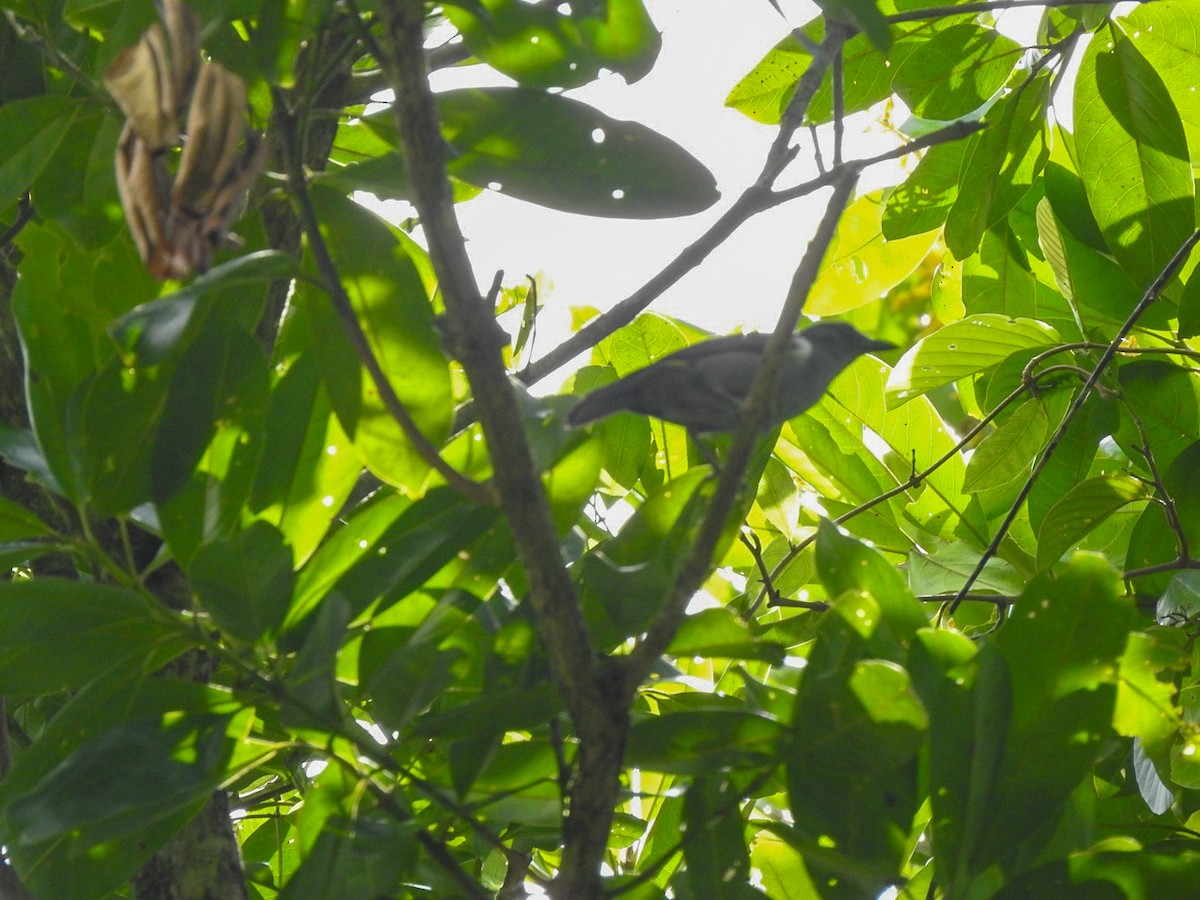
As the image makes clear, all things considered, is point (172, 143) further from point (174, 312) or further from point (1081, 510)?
point (1081, 510)

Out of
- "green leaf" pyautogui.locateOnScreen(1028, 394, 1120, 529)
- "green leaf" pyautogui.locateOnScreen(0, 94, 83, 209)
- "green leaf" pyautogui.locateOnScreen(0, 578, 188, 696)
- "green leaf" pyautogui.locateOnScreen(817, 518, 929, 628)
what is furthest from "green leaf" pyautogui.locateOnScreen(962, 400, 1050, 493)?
"green leaf" pyautogui.locateOnScreen(0, 94, 83, 209)

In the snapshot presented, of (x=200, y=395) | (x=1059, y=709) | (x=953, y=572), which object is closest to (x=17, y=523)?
(x=200, y=395)

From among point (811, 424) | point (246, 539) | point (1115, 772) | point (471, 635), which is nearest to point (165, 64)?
point (246, 539)

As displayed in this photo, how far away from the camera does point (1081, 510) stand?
6.23 feet

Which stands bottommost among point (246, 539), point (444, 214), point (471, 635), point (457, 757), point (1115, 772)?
point (1115, 772)

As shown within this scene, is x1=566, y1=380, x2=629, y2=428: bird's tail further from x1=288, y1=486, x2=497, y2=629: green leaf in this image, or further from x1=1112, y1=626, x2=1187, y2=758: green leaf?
x1=1112, y1=626, x2=1187, y2=758: green leaf

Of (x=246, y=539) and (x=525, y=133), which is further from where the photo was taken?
(x=525, y=133)

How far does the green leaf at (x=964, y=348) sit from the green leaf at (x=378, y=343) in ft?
4.13

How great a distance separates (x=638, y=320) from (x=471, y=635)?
3.27 ft

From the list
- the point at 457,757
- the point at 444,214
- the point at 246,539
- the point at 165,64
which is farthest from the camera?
the point at 457,757

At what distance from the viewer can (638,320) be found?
6.85ft

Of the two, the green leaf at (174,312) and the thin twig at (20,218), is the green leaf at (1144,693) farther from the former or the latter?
the thin twig at (20,218)

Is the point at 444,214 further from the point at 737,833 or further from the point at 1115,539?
the point at 1115,539

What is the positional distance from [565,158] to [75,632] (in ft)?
2.30
